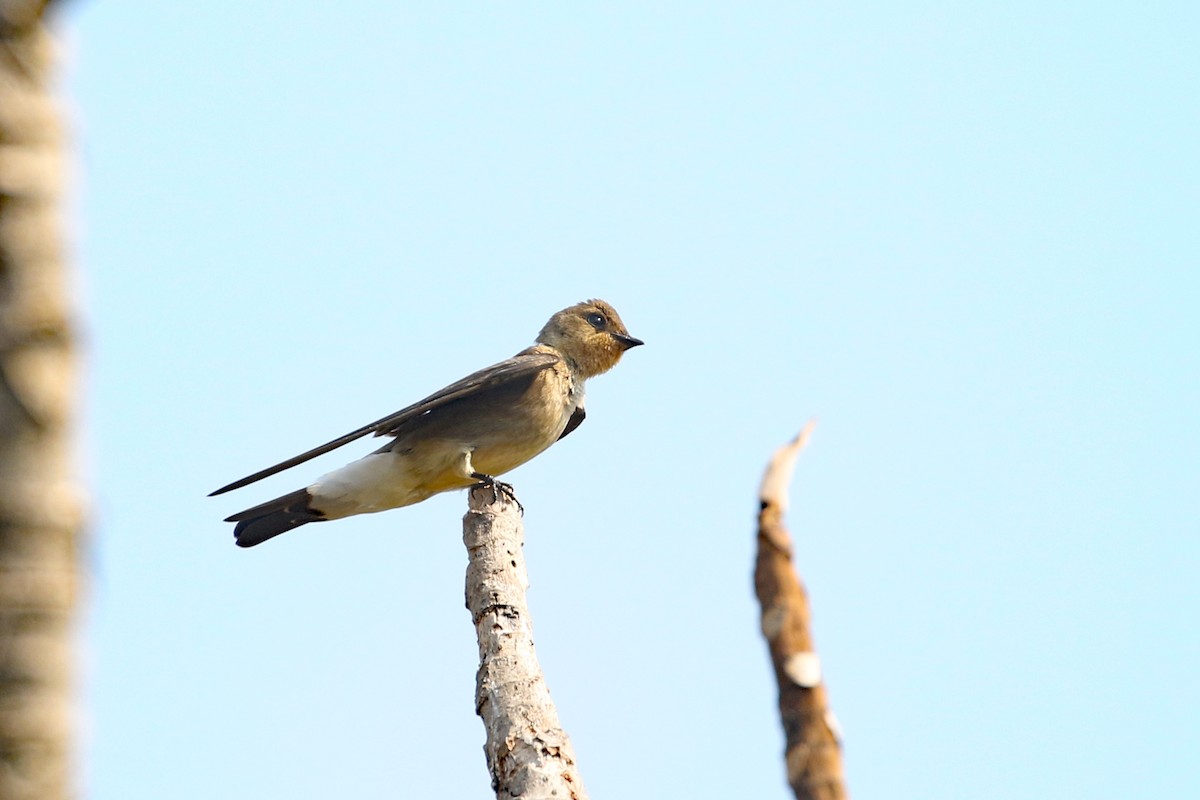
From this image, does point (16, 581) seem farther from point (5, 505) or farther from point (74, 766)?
point (74, 766)

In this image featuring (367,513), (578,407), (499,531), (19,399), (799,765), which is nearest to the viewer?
(19,399)

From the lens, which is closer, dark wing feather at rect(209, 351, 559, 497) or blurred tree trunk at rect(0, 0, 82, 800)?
blurred tree trunk at rect(0, 0, 82, 800)

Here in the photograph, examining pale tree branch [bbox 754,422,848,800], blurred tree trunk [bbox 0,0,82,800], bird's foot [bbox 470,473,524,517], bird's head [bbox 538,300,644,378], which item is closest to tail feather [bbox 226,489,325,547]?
bird's foot [bbox 470,473,524,517]

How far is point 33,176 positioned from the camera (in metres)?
1.69

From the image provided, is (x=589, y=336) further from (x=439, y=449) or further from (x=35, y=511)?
(x=35, y=511)

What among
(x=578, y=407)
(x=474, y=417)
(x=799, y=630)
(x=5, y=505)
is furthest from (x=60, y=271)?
(x=578, y=407)

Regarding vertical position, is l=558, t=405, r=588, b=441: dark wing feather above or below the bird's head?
below

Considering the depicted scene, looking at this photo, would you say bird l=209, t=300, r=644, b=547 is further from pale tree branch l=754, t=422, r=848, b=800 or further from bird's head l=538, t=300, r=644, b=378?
pale tree branch l=754, t=422, r=848, b=800

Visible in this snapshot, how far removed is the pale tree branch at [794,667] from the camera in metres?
2.68

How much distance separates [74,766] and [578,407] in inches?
359

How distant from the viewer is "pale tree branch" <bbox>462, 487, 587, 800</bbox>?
529 cm

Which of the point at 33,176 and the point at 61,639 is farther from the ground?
the point at 33,176

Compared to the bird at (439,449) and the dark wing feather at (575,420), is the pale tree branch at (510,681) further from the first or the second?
the dark wing feather at (575,420)

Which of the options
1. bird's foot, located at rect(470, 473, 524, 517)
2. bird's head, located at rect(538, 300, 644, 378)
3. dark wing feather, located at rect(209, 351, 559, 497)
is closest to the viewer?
bird's foot, located at rect(470, 473, 524, 517)
